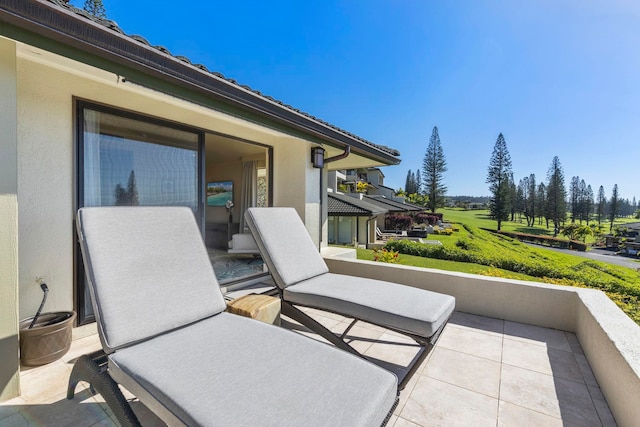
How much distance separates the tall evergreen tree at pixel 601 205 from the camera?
6411cm

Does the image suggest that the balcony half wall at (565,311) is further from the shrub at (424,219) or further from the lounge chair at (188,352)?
the shrub at (424,219)

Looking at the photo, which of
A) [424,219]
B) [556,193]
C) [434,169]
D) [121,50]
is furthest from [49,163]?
[556,193]

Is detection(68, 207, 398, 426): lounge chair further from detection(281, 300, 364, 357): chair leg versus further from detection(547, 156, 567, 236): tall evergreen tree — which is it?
detection(547, 156, 567, 236): tall evergreen tree

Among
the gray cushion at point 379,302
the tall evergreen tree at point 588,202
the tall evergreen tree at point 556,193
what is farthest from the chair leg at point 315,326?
the tall evergreen tree at point 588,202

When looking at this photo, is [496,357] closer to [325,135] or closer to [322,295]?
[322,295]

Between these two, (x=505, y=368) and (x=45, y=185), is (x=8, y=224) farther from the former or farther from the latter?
(x=505, y=368)

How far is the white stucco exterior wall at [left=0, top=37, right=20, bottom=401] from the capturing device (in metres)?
2.14

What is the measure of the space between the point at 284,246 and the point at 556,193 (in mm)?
53571

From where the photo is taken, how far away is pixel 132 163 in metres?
3.55

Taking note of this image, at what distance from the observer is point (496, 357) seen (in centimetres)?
284

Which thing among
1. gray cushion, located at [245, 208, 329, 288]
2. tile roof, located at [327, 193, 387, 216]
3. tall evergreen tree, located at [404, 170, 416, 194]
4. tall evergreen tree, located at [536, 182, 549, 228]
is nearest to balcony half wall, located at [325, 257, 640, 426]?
gray cushion, located at [245, 208, 329, 288]

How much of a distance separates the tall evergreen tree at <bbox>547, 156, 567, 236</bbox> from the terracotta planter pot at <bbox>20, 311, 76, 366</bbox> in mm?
53909

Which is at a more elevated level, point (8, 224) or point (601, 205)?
point (601, 205)

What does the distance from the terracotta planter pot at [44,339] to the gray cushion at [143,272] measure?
4.56 feet
